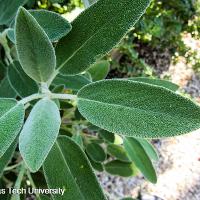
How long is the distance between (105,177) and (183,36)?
836 millimetres

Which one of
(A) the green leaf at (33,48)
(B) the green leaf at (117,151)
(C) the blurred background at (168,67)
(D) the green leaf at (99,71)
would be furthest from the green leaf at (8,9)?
(C) the blurred background at (168,67)

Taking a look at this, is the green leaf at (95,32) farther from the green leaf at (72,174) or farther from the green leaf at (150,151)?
the green leaf at (150,151)

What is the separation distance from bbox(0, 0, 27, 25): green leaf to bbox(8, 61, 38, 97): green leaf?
0.10 m

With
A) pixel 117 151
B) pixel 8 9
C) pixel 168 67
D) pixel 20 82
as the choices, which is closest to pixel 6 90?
pixel 20 82

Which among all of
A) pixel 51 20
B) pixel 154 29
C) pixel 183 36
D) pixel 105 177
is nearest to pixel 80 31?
pixel 51 20

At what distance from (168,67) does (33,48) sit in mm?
1784

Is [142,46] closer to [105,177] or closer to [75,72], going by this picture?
[105,177]

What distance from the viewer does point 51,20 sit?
76 cm

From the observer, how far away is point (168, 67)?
2.40 metres

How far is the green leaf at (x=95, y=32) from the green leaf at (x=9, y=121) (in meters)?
0.14

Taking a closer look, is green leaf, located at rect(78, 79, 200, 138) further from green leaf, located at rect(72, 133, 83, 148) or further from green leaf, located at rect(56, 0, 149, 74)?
green leaf, located at rect(72, 133, 83, 148)

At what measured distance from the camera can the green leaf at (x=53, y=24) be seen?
73cm

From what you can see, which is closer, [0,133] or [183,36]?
[0,133]

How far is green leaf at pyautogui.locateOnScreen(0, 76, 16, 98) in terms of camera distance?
1.01 m
